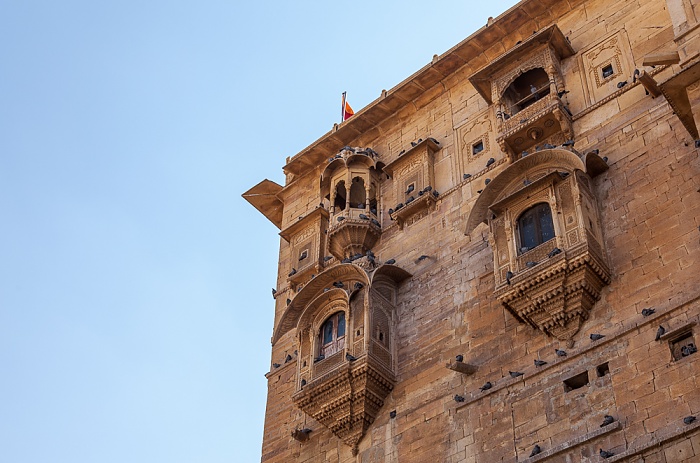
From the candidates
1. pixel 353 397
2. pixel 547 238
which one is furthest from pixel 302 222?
pixel 547 238

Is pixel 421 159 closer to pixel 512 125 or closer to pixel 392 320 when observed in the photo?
pixel 512 125

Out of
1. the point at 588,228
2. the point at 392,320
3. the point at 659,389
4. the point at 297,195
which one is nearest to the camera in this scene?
the point at 659,389

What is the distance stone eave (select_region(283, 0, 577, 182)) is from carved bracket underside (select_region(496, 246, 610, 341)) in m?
6.78

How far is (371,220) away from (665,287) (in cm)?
682

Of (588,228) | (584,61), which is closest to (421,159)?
(584,61)

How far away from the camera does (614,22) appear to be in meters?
17.1

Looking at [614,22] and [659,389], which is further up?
[614,22]

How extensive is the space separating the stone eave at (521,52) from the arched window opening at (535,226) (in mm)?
3900

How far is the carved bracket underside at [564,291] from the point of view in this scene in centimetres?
1344

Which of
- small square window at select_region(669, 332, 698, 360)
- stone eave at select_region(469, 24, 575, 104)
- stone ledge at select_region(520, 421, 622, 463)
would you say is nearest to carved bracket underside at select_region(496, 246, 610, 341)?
small square window at select_region(669, 332, 698, 360)

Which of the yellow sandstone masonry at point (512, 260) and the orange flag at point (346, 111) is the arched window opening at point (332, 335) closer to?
the yellow sandstone masonry at point (512, 260)

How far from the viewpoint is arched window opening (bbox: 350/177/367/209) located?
1942 centimetres

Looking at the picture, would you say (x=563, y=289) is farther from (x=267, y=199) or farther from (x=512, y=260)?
(x=267, y=199)

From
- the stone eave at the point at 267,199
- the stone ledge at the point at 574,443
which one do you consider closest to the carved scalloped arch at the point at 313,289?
the stone eave at the point at 267,199
